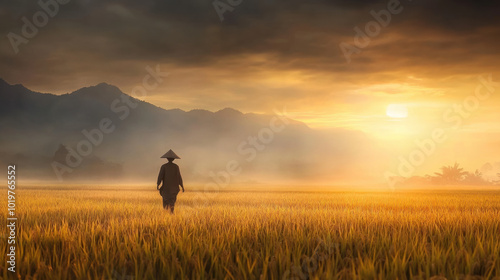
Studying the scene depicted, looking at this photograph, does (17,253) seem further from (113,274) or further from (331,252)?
(331,252)

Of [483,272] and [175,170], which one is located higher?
[175,170]

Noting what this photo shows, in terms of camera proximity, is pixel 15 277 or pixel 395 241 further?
pixel 395 241

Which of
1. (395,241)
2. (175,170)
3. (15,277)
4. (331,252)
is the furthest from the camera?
(175,170)

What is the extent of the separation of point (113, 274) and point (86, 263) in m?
0.54

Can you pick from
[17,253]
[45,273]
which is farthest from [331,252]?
[17,253]

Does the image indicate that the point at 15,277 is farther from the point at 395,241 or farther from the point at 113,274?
the point at 395,241

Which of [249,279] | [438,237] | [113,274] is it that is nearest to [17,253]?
[113,274]

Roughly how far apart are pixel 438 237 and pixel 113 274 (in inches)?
221

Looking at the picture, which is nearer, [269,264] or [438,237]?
[269,264]

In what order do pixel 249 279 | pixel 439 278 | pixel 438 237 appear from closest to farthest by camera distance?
pixel 439 278 < pixel 249 279 < pixel 438 237

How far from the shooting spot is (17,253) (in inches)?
226

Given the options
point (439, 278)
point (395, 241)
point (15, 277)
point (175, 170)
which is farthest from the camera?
point (175, 170)

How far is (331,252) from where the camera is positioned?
5.69 metres

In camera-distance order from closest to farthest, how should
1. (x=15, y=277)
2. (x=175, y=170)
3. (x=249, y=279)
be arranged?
(x=249, y=279) < (x=15, y=277) < (x=175, y=170)
